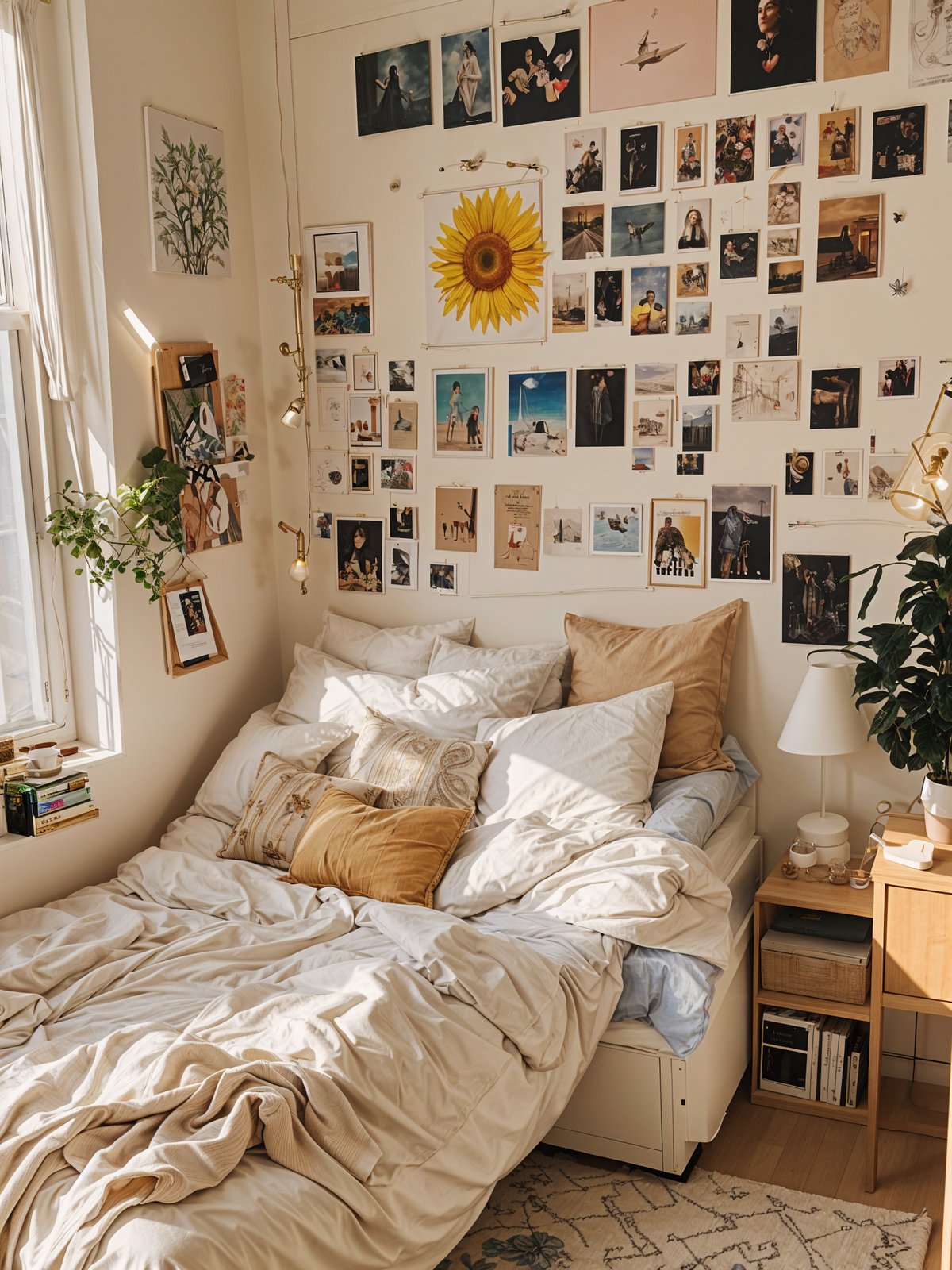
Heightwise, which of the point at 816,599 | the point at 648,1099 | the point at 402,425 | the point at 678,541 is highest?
the point at 402,425

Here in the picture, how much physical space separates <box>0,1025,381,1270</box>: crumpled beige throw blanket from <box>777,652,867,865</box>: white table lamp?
4.90 ft

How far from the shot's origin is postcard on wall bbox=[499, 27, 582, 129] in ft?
10.1

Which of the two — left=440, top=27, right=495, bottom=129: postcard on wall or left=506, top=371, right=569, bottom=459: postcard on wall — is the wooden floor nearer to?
left=506, top=371, right=569, bottom=459: postcard on wall

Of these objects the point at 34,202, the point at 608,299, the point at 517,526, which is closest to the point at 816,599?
the point at 517,526

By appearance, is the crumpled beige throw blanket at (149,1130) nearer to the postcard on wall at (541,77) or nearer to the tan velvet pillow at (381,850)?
the tan velvet pillow at (381,850)

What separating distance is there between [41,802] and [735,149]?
241 centimetres

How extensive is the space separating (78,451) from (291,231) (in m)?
1.04

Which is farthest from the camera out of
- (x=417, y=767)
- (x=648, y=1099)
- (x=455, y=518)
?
(x=455, y=518)

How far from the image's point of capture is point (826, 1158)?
8.70 ft

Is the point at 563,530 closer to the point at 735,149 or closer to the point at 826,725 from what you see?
the point at 826,725

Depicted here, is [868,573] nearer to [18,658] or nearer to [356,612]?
[356,612]

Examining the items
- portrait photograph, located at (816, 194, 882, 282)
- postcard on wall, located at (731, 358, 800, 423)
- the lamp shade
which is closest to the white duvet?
the lamp shade

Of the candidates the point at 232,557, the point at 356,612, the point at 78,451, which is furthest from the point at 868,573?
the point at 78,451

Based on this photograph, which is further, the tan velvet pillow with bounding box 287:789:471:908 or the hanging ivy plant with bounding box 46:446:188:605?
the hanging ivy plant with bounding box 46:446:188:605
